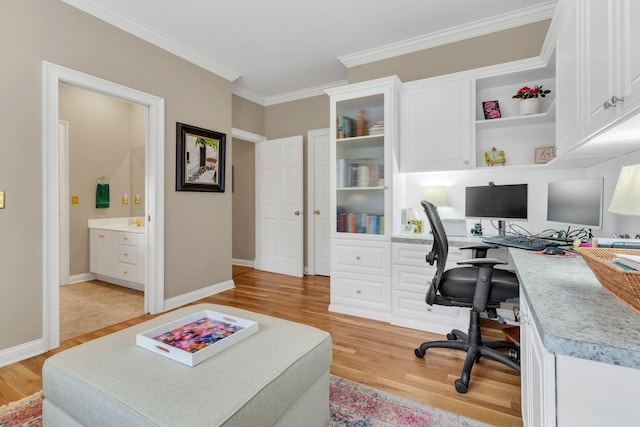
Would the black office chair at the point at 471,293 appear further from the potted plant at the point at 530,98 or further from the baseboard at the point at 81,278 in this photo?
the baseboard at the point at 81,278

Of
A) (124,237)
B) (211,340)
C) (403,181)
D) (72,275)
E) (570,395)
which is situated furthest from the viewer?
(72,275)

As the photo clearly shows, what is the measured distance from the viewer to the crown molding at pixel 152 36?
2562 millimetres

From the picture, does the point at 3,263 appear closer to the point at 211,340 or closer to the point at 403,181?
the point at 211,340

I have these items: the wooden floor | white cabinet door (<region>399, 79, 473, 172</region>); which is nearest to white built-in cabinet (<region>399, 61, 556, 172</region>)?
white cabinet door (<region>399, 79, 473, 172</region>)

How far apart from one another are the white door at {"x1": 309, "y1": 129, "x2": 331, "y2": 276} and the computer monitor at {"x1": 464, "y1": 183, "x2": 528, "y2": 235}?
2.15m

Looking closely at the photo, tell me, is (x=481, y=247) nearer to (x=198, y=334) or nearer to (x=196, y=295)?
(x=198, y=334)

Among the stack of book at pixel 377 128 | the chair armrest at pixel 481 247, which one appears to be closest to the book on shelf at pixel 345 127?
the stack of book at pixel 377 128

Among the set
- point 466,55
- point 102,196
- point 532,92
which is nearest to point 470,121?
point 532,92

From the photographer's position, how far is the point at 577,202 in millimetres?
2104

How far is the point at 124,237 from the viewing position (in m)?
3.95

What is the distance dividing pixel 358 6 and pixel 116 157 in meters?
4.12

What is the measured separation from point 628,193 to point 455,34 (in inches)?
102

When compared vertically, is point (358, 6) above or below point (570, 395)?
above

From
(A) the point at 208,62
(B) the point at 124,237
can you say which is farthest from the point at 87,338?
(A) the point at 208,62
